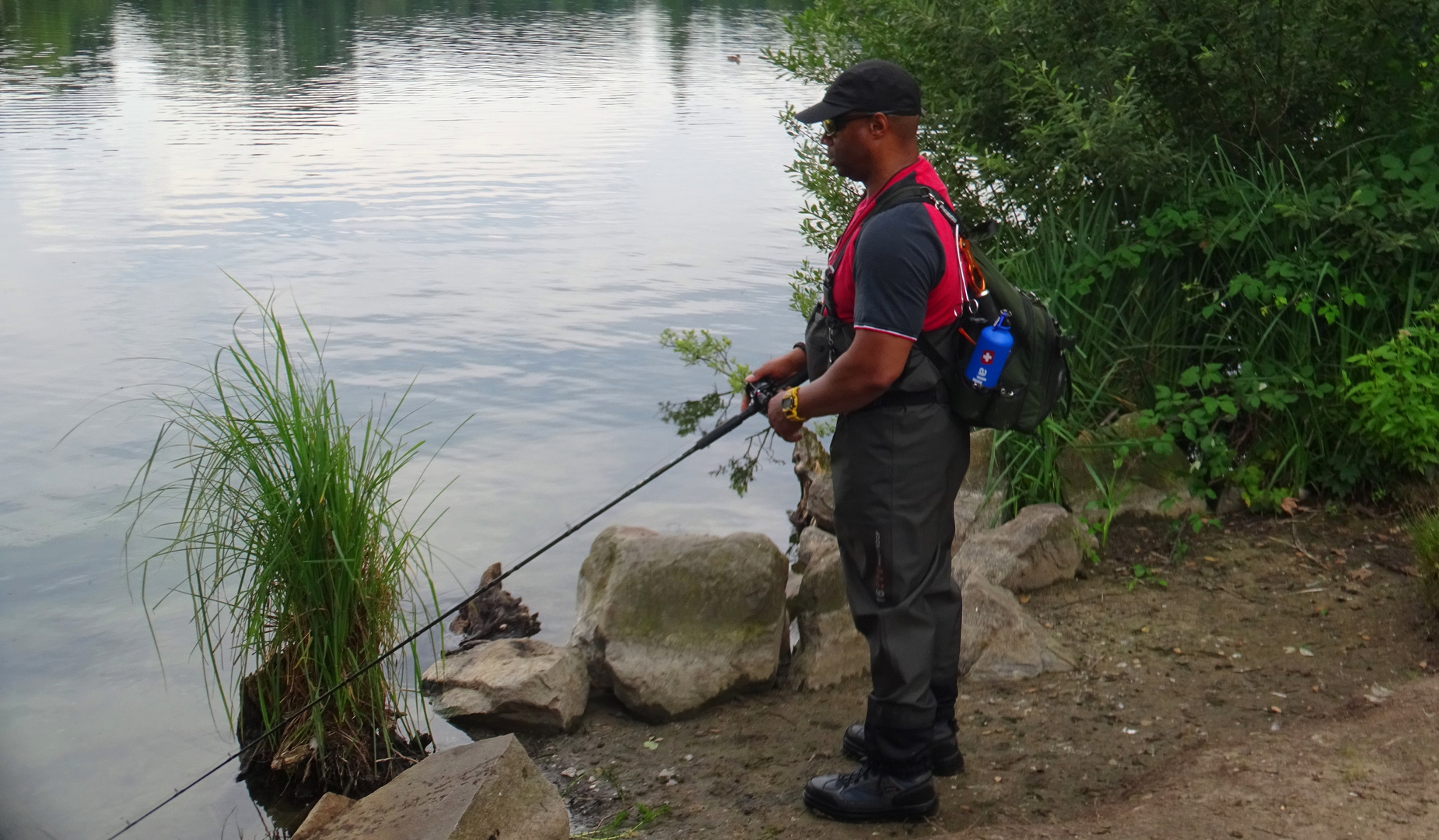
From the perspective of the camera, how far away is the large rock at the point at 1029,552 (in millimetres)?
5457

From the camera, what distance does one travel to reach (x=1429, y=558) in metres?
4.66

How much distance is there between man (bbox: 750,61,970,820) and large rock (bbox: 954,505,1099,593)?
1516 mm

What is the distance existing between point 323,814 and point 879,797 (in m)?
1.73

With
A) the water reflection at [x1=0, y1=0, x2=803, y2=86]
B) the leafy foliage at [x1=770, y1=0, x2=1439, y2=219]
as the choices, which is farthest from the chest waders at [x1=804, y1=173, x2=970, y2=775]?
the water reflection at [x1=0, y1=0, x2=803, y2=86]

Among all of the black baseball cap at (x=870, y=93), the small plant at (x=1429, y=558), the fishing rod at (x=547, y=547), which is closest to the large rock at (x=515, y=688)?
the fishing rod at (x=547, y=547)

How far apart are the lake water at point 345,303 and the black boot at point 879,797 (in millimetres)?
1884

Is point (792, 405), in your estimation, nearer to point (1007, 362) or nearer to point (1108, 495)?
point (1007, 362)

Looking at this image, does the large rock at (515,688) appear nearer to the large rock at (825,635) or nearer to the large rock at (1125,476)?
the large rock at (825,635)

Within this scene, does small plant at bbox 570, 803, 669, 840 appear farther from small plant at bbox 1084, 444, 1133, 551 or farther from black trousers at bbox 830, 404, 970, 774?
small plant at bbox 1084, 444, 1133, 551

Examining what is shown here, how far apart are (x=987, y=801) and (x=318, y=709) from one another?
2255 mm

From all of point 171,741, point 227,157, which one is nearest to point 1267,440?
point 171,741

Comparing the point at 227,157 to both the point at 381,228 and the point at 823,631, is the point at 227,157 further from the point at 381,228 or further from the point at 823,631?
the point at 823,631

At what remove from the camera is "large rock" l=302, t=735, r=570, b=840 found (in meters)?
3.75

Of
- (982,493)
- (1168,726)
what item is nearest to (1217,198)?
(982,493)
